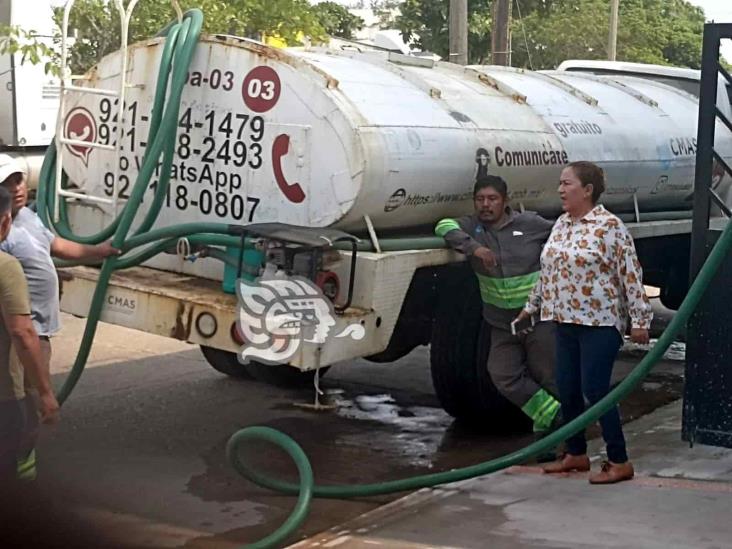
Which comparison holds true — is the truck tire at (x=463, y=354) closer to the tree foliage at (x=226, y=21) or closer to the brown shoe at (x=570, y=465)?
the brown shoe at (x=570, y=465)

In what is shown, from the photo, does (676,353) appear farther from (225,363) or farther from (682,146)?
(225,363)

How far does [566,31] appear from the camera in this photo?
37250 mm

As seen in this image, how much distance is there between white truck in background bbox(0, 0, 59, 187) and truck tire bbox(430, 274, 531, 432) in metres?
5.53

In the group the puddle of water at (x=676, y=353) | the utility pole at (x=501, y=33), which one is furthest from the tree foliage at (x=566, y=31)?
the puddle of water at (x=676, y=353)

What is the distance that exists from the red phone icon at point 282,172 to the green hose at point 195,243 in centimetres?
39

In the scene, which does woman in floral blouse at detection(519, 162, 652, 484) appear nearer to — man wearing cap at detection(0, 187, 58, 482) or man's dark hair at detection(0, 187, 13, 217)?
man wearing cap at detection(0, 187, 58, 482)

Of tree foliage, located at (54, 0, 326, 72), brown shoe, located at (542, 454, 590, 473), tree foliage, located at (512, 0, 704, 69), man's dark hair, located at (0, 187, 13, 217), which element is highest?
tree foliage, located at (512, 0, 704, 69)

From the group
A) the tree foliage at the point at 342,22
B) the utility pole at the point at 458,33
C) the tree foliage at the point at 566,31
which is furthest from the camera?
the tree foliage at the point at 566,31

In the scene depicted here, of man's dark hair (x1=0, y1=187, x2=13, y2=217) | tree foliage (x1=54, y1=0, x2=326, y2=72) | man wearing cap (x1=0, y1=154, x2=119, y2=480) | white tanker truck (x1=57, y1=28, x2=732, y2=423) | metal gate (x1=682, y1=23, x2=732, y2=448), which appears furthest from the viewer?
tree foliage (x1=54, y1=0, x2=326, y2=72)

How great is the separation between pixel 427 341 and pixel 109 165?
2.15m

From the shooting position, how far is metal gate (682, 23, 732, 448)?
6.07 metres

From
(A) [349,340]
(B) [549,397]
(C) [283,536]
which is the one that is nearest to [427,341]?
(B) [549,397]

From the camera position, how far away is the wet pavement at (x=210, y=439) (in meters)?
5.98

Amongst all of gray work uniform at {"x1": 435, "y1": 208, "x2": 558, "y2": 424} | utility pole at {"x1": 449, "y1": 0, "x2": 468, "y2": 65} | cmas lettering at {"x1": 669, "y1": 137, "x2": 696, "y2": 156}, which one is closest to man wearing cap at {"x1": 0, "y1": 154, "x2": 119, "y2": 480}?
gray work uniform at {"x1": 435, "y1": 208, "x2": 558, "y2": 424}
